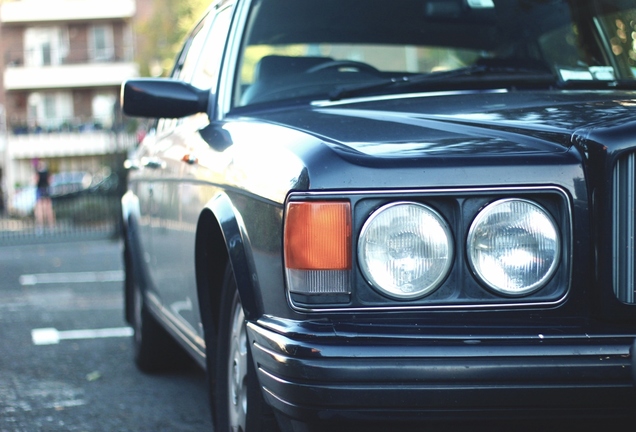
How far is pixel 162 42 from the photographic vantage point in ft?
79.3

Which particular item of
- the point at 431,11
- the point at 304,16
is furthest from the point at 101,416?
the point at 431,11

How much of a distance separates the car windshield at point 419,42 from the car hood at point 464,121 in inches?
18.4

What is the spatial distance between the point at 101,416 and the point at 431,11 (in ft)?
7.81

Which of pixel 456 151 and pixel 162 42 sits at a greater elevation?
pixel 162 42

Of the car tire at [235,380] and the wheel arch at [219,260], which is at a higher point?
the wheel arch at [219,260]

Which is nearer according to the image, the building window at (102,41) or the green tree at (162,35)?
the green tree at (162,35)

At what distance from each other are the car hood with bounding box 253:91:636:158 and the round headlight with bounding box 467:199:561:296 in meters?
0.15

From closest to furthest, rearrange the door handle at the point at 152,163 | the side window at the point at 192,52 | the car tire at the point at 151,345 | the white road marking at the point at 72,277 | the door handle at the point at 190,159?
the door handle at the point at 190,159, the door handle at the point at 152,163, the side window at the point at 192,52, the car tire at the point at 151,345, the white road marking at the point at 72,277

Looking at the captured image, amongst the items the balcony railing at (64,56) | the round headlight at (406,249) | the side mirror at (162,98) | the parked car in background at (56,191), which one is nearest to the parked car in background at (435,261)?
the round headlight at (406,249)

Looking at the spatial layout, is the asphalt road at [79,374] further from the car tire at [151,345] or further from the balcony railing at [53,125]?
the balcony railing at [53,125]

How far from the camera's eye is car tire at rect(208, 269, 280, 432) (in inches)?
103

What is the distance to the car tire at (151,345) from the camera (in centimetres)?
529

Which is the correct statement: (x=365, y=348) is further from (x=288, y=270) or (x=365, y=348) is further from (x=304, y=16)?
(x=304, y=16)

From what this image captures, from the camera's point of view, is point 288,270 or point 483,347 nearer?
point 483,347
